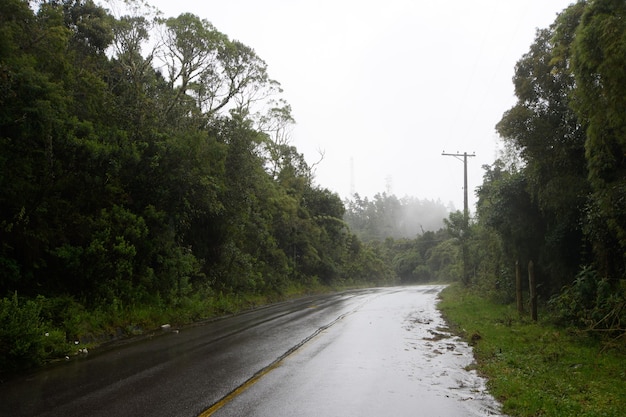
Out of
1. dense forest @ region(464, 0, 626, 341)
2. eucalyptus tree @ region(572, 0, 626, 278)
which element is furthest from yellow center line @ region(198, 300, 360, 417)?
eucalyptus tree @ region(572, 0, 626, 278)

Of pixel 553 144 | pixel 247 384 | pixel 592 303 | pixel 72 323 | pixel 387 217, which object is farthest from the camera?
pixel 387 217

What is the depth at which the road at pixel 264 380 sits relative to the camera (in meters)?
6.10

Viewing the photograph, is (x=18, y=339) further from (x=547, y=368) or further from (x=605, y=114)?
(x=605, y=114)

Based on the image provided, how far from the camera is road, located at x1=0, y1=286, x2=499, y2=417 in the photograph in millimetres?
6098

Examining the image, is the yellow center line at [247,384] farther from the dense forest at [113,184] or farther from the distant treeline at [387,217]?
the distant treeline at [387,217]

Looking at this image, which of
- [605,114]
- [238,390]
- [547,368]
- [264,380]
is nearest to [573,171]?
[605,114]

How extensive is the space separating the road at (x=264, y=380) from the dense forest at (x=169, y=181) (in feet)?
5.69

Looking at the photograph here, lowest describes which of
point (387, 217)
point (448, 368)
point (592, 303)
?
point (448, 368)

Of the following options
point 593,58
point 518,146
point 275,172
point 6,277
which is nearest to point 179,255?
point 6,277

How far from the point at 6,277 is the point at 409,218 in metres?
174

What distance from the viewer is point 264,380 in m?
7.54

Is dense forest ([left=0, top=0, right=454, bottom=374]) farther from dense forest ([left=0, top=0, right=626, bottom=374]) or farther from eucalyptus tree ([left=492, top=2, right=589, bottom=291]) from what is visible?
eucalyptus tree ([left=492, top=2, right=589, bottom=291])

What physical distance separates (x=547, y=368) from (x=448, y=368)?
6.12ft

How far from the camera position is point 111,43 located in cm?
2339
